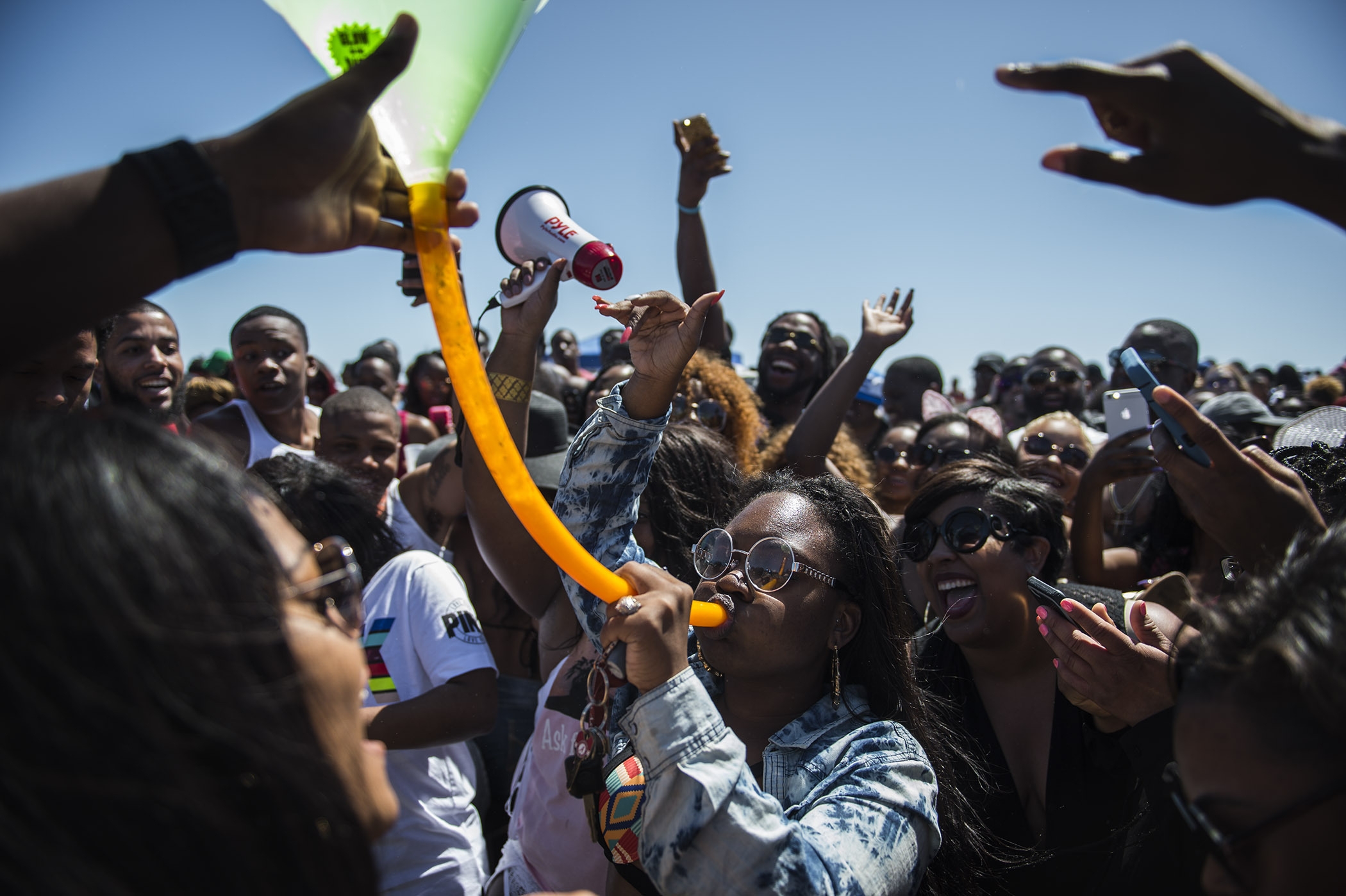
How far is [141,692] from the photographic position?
0.94 meters

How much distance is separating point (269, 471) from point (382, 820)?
217 centimetres

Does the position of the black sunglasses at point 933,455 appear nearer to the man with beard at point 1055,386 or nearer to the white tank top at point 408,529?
the man with beard at point 1055,386

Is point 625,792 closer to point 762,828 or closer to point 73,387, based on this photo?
point 762,828

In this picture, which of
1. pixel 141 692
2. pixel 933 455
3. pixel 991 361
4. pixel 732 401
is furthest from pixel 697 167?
pixel 991 361

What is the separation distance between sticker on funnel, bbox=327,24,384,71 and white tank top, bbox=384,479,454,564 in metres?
2.72

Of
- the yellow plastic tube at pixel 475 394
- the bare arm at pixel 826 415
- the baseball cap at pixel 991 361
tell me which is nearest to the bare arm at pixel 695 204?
the bare arm at pixel 826 415

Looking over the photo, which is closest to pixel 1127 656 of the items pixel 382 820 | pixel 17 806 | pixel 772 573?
pixel 772 573

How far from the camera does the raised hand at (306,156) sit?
1.14 meters

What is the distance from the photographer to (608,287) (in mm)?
2193

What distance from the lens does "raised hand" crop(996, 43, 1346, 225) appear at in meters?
1.14

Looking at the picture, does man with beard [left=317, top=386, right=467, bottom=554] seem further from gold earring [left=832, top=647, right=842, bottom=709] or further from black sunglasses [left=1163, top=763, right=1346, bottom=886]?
black sunglasses [left=1163, top=763, right=1346, bottom=886]

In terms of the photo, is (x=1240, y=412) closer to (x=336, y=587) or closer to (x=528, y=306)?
(x=528, y=306)

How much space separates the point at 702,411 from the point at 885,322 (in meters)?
0.98

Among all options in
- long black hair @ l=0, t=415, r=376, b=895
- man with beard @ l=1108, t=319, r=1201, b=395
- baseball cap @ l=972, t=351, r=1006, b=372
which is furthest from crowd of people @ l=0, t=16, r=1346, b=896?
baseball cap @ l=972, t=351, r=1006, b=372
